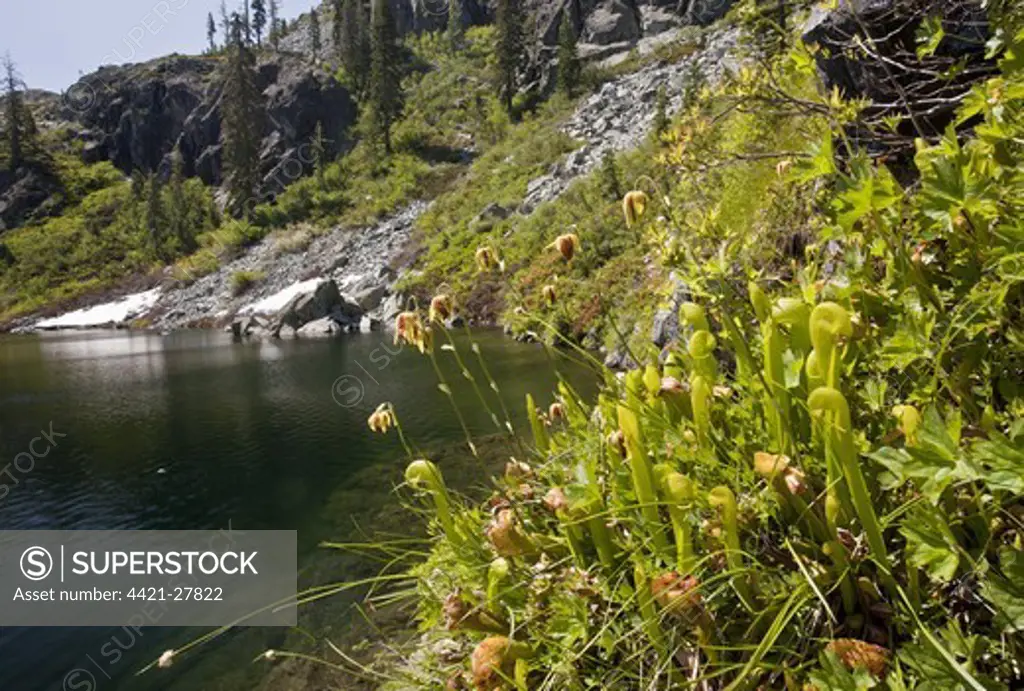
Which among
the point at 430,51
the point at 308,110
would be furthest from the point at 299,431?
the point at 430,51

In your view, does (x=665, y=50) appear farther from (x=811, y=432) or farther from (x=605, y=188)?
Answer: (x=811, y=432)

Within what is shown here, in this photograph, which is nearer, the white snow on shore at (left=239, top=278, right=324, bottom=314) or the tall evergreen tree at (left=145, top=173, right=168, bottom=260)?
the white snow on shore at (left=239, top=278, right=324, bottom=314)

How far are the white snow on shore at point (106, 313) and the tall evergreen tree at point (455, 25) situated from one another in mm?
50192

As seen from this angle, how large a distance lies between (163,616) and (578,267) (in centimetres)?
2204

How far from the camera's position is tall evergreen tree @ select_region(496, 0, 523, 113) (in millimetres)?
56125

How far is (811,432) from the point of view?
4.47ft

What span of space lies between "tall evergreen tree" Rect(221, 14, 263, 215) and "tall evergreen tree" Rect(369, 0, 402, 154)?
1435cm

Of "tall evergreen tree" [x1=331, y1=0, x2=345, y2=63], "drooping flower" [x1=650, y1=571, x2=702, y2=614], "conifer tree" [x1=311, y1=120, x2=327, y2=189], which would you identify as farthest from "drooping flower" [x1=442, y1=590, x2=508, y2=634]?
"tall evergreen tree" [x1=331, y1=0, x2=345, y2=63]

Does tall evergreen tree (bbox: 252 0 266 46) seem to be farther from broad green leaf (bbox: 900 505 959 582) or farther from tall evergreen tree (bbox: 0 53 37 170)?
broad green leaf (bbox: 900 505 959 582)

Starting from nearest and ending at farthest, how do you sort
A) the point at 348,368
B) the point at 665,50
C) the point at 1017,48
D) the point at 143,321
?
the point at 1017,48 < the point at 348,368 < the point at 143,321 < the point at 665,50

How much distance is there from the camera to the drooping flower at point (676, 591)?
3.85 ft

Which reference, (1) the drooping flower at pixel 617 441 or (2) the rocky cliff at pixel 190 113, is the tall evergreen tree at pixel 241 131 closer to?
(2) the rocky cliff at pixel 190 113

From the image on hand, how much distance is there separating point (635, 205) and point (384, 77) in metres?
63.7

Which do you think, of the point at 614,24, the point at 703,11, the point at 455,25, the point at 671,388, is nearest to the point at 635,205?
the point at 671,388
